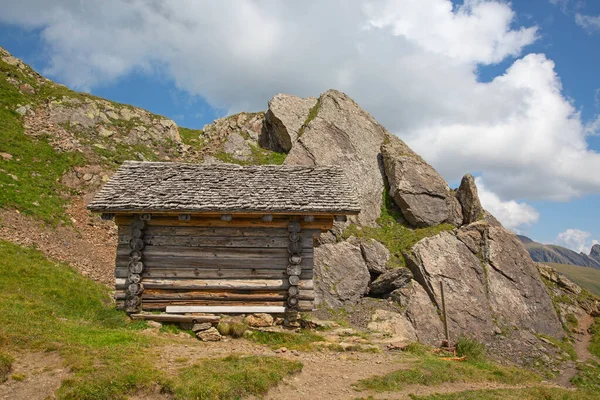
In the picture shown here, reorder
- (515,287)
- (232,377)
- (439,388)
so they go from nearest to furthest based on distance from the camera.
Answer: (232,377) < (439,388) < (515,287)

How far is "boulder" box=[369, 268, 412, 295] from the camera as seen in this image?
990 inches

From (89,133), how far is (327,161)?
21.1 meters

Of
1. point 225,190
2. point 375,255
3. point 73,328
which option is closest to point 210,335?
point 73,328

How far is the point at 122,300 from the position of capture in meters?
13.3

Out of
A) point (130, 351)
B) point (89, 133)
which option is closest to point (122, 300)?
point (130, 351)

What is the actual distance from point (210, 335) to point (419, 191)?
24.6m

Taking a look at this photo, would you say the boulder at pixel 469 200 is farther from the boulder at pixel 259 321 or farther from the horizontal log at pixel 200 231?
the boulder at pixel 259 321

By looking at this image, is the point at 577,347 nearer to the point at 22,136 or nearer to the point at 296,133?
the point at 296,133

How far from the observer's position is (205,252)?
1357 cm

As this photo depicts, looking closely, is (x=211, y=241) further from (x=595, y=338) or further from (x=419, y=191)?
(x=595, y=338)

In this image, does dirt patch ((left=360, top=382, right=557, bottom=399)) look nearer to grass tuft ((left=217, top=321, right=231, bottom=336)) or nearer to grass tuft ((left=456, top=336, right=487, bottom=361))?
grass tuft ((left=456, top=336, right=487, bottom=361))

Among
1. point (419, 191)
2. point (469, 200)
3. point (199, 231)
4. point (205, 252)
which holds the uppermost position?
point (419, 191)

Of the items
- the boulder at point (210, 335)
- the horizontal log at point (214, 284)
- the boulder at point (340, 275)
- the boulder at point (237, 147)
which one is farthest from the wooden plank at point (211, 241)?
the boulder at point (237, 147)

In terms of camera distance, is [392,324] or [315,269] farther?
[315,269]
